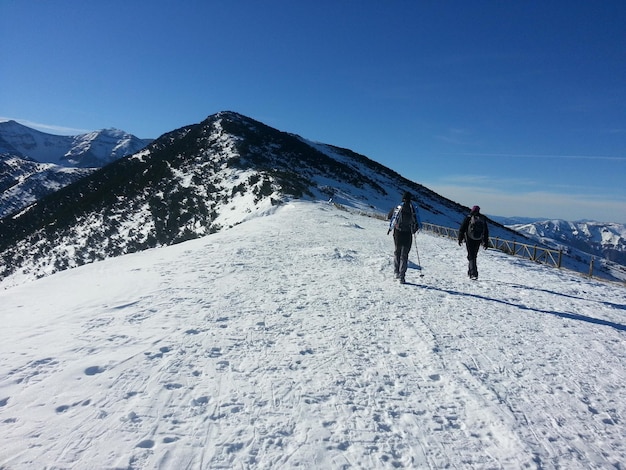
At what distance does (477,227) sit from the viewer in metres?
10.2

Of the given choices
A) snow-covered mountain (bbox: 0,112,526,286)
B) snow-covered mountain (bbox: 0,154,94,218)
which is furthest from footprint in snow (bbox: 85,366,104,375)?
snow-covered mountain (bbox: 0,154,94,218)

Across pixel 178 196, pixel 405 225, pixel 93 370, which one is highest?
pixel 405 225

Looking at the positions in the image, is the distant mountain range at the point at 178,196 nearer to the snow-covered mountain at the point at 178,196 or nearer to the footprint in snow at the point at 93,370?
the snow-covered mountain at the point at 178,196

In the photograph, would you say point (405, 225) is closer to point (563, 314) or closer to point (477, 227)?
point (477, 227)

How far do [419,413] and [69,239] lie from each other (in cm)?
5143

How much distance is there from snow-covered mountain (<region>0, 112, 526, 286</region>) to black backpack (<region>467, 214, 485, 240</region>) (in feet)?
66.6

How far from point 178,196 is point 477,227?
40.7 m

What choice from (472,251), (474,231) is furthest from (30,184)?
(474,231)

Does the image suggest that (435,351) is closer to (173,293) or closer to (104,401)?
(104,401)

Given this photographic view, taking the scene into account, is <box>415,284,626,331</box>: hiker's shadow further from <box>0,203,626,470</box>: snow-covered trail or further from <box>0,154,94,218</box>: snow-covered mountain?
<box>0,154,94,218</box>: snow-covered mountain

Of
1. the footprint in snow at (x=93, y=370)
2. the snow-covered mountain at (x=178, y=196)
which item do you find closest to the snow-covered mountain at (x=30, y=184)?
the snow-covered mountain at (x=178, y=196)

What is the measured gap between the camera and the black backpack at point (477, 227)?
1018cm

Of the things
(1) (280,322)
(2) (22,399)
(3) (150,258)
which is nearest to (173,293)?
(1) (280,322)

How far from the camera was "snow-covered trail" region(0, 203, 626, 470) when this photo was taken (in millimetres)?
3529
